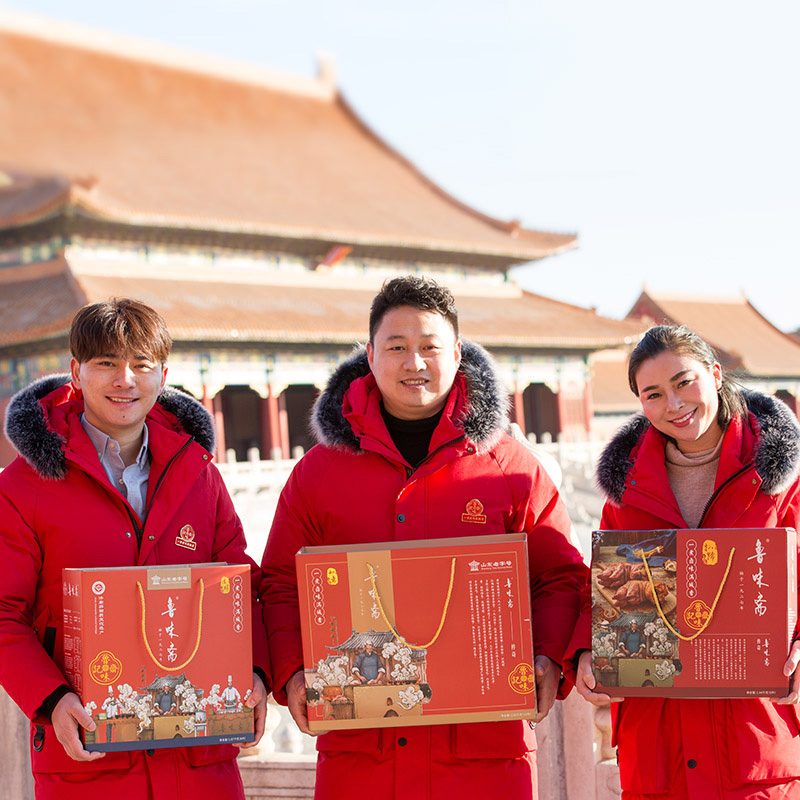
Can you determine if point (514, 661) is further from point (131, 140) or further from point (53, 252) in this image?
point (131, 140)

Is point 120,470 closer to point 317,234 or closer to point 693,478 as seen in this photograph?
point 693,478

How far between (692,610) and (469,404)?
0.69m

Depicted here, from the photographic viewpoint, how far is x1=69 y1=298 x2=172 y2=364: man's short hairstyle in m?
2.21

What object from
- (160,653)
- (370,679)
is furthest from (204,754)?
(370,679)

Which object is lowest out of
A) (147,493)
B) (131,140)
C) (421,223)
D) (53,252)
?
(147,493)

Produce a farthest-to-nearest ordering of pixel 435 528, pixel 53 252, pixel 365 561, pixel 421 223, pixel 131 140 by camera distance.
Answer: pixel 421 223
pixel 131 140
pixel 53 252
pixel 435 528
pixel 365 561

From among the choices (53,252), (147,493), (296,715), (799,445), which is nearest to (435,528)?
(296,715)

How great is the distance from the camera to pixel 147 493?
226 cm

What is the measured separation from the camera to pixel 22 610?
6.97 ft

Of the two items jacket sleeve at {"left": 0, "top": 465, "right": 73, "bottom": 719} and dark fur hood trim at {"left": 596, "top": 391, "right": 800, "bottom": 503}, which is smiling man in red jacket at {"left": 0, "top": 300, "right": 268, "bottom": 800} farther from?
dark fur hood trim at {"left": 596, "top": 391, "right": 800, "bottom": 503}

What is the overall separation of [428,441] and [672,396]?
1.95 feet

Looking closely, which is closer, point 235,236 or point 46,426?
point 46,426

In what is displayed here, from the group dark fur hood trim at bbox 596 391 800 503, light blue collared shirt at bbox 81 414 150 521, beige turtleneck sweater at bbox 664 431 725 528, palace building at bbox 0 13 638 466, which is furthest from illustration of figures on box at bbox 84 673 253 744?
palace building at bbox 0 13 638 466

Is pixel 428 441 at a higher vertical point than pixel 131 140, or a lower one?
lower
